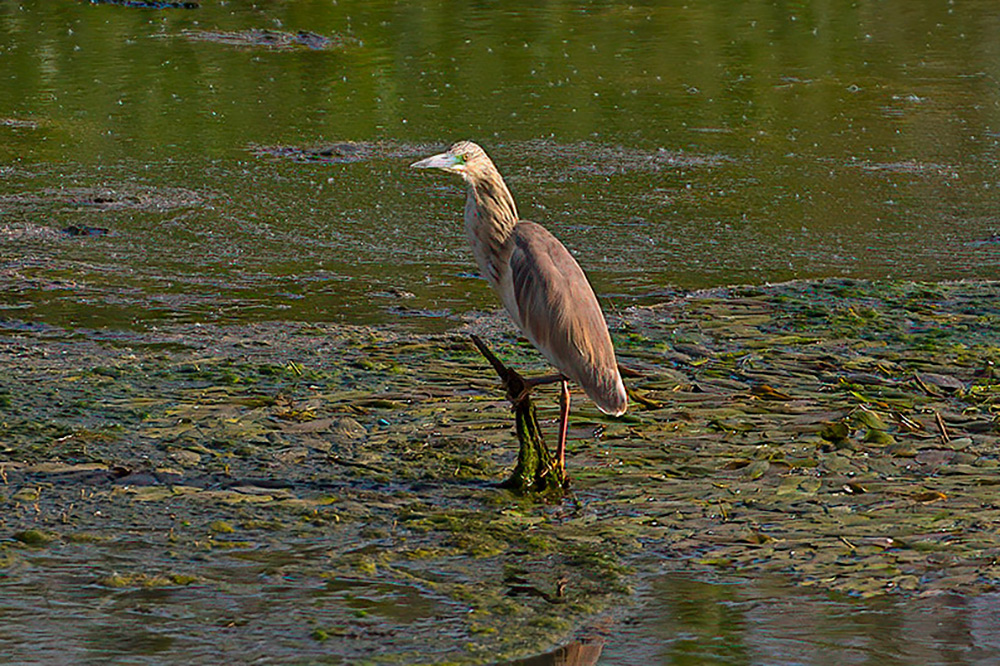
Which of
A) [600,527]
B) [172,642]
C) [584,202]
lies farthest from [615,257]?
[172,642]

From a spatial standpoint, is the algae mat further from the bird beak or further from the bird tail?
the bird beak

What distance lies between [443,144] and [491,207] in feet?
20.0

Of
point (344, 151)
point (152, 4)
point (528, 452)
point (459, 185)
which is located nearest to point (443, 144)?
point (344, 151)

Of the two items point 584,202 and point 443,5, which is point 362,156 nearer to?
point 584,202

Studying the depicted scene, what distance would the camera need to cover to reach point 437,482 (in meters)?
5.30

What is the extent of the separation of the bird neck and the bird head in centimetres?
4

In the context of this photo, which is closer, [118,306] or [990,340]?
[990,340]

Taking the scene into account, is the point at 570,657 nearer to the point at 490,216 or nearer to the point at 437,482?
the point at 437,482

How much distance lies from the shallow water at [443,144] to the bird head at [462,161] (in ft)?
6.57

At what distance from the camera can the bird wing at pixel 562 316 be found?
17.5 feet

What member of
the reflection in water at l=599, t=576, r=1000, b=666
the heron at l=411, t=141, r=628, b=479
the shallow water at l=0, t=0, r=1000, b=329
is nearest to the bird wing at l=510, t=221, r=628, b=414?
the heron at l=411, t=141, r=628, b=479

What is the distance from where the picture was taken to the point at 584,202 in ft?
32.8

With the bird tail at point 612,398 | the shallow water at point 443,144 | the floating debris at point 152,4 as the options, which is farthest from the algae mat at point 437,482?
the floating debris at point 152,4

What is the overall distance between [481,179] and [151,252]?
11.9 feet
